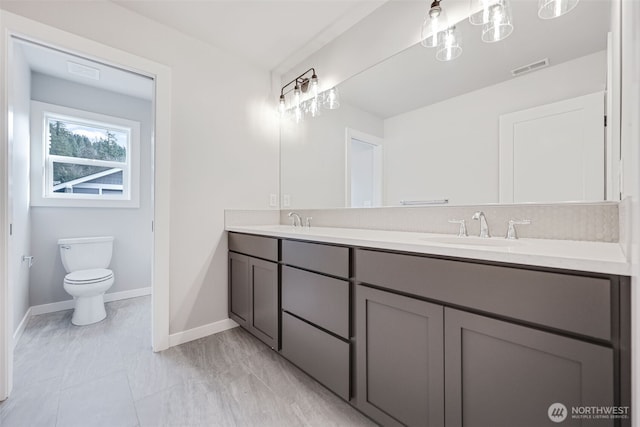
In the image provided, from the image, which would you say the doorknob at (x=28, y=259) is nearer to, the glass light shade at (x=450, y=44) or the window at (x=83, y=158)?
the window at (x=83, y=158)

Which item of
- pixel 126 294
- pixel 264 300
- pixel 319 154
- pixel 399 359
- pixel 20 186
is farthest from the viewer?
pixel 126 294

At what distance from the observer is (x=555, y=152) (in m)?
1.14

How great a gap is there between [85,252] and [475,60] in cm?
358

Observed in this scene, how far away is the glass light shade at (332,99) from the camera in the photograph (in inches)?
82.3

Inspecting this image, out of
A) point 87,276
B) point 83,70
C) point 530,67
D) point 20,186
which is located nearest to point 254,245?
point 87,276

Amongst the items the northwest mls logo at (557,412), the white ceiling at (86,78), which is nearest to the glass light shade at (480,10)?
the northwest mls logo at (557,412)

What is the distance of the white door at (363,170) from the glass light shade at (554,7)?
942mm

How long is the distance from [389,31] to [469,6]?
0.49 meters

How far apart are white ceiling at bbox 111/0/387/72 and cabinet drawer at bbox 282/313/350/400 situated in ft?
6.59

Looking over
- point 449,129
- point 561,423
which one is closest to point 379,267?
point 561,423

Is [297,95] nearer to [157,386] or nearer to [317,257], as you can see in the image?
[317,257]

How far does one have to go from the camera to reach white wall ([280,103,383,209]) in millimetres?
2020

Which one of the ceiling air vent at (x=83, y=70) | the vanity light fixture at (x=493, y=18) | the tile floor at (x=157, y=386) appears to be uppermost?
the ceiling air vent at (x=83, y=70)

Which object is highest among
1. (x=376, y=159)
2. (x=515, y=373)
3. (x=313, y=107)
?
(x=313, y=107)
